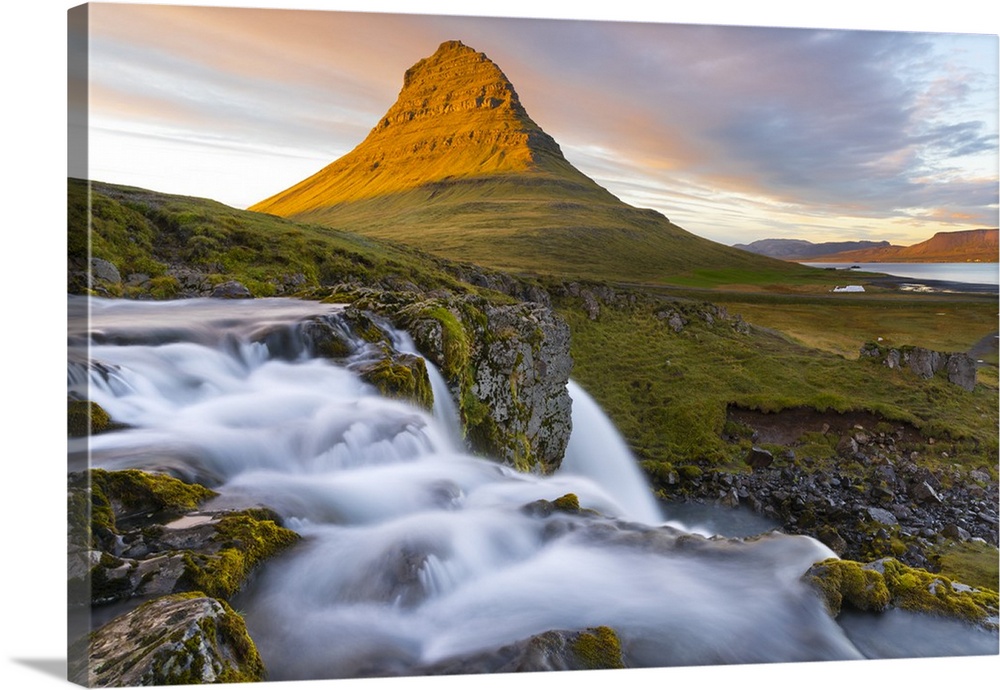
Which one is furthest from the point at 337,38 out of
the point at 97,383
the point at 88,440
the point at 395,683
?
the point at 395,683

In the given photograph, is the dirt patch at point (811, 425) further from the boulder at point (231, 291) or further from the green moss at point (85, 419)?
the green moss at point (85, 419)

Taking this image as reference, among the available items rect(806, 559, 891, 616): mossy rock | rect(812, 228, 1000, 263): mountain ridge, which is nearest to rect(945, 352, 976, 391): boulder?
rect(812, 228, 1000, 263): mountain ridge

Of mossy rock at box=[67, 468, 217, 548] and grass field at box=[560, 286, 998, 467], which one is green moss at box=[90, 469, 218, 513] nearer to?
mossy rock at box=[67, 468, 217, 548]

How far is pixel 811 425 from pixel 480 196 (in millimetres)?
7543

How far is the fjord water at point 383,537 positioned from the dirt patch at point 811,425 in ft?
12.8

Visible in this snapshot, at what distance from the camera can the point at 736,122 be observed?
8.09m

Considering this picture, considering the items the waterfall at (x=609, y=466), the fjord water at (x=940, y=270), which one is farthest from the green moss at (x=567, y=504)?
the fjord water at (x=940, y=270)

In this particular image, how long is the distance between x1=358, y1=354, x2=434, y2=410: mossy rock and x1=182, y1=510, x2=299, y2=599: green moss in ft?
5.74

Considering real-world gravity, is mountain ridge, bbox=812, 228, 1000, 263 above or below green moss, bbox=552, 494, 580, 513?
above

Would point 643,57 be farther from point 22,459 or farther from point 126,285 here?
point 22,459

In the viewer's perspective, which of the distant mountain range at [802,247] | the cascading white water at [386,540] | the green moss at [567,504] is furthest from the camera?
the distant mountain range at [802,247]

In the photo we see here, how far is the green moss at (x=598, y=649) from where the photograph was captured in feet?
15.8

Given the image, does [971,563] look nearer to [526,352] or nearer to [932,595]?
[932,595]

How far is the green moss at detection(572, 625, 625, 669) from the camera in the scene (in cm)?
482
